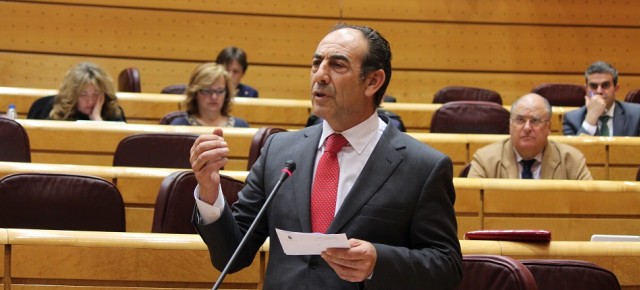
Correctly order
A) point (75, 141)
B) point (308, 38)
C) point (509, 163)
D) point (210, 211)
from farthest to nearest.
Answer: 1. point (308, 38)
2. point (75, 141)
3. point (509, 163)
4. point (210, 211)

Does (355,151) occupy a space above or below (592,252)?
above

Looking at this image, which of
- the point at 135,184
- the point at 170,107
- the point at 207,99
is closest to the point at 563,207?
the point at 135,184

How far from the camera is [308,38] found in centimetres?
830

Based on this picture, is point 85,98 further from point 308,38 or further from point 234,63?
point 308,38

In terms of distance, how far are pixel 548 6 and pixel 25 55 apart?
4.45 metres

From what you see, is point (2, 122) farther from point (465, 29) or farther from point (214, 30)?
point (465, 29)

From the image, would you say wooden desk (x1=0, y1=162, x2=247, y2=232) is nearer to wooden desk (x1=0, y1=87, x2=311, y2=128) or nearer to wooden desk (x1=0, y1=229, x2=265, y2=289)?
wooden desk (x1=0, y1=229, x2=265, y2=289)

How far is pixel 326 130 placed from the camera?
2.19 meters

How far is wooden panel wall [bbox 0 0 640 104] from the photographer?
26.3 ft

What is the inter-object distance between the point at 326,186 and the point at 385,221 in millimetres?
160

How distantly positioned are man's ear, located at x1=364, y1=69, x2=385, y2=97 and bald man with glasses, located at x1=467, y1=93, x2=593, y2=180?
251 cm

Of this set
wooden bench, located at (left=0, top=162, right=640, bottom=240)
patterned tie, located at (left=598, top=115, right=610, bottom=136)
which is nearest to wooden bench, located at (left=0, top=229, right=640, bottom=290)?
wooden bench, located at (left=0, top=162, right=640, bottom=240)

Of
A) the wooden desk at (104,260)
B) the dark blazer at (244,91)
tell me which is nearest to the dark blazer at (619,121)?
the dark blazer at (244,91)

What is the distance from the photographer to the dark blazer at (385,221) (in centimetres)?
199
